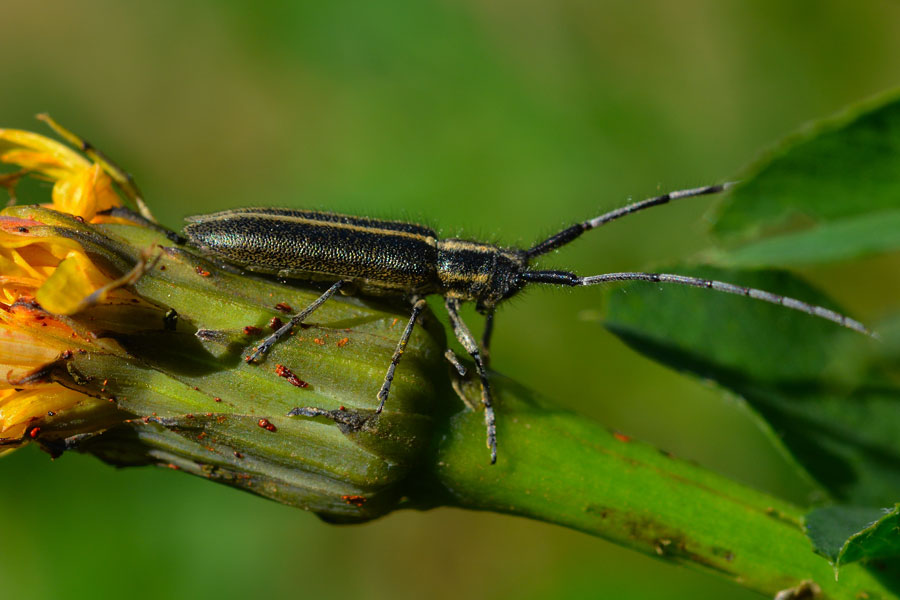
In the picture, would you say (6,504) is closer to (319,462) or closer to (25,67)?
(319,462)

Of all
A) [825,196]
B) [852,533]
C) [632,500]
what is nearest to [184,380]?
[632,500]

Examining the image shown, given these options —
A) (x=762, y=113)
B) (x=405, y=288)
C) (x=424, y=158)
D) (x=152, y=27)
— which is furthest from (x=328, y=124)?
(x=405, y=288)

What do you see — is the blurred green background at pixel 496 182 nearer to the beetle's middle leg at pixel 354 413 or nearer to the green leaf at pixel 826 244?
the green leaf at pixel 826 244

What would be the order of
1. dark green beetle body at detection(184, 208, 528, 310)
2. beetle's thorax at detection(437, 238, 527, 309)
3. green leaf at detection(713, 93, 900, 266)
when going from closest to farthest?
dark green beetle body at detection(184, 208, 528, 310) < green leaf at detection(713, 93, 900, 266) < beetle's thorax at detection(437, 238, 527, 309)

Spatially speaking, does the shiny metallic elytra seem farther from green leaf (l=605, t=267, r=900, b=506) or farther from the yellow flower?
the yellow flower

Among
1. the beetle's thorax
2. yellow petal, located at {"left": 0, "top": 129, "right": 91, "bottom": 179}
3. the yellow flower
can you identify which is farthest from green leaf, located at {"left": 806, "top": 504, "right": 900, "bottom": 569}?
yellow petal, located at {"left": 0, "top": 129, "right": 91, "bottom": 179}

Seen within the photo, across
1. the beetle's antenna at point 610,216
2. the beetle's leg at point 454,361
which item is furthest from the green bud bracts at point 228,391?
the beetle's antenna at point 610,216

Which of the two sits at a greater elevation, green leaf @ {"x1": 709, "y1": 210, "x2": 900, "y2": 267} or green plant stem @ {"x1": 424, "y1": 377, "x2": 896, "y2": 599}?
green leaf @ {"x1": 709, "y1": 210, "x2": 900, "y2": 267}
